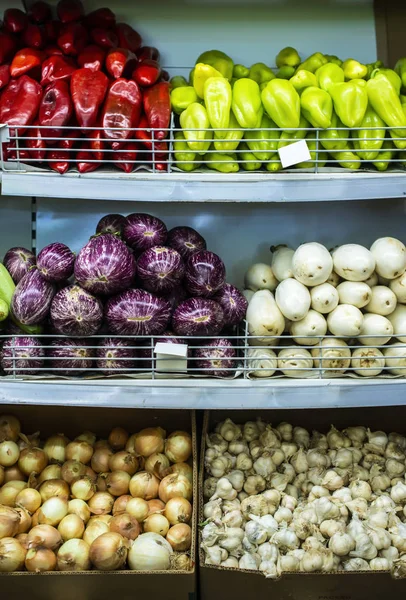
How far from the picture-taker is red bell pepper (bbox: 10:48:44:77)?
159 cm

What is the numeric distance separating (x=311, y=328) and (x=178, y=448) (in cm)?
48

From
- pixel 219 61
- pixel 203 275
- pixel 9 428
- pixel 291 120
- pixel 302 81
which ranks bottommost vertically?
pixel 9 428

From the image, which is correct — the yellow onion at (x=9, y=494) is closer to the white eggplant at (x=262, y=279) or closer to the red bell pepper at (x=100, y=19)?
the white eggplant at (x=262, y=279)

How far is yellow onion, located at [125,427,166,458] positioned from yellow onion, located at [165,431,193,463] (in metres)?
0.02

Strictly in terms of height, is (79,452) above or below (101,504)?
above

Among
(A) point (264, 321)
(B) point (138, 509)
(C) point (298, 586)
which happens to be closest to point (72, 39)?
(A) point (264, 321)

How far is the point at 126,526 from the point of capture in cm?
144

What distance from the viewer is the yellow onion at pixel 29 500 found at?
1503 millimetres

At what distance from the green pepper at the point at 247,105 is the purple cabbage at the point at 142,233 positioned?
336 millimetres

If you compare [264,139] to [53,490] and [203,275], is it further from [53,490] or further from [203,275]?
[53,490]

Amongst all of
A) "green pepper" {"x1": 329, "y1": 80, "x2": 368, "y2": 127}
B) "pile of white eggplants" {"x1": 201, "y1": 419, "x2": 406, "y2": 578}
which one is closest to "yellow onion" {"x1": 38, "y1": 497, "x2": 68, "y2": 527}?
"pile of white eggplants" {"x1": 201, "y1": 419, "x2": 406, "y2": 578}

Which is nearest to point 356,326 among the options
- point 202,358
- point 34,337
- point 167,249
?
point 202,358

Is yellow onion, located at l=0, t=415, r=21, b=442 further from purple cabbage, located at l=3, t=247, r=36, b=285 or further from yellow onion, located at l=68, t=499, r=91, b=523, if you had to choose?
purple cabbage, located at l=3, t=247, r=36, b=285

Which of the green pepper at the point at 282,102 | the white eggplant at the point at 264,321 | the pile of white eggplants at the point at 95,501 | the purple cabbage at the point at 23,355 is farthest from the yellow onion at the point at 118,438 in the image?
the green pepper at the point at 282,102
